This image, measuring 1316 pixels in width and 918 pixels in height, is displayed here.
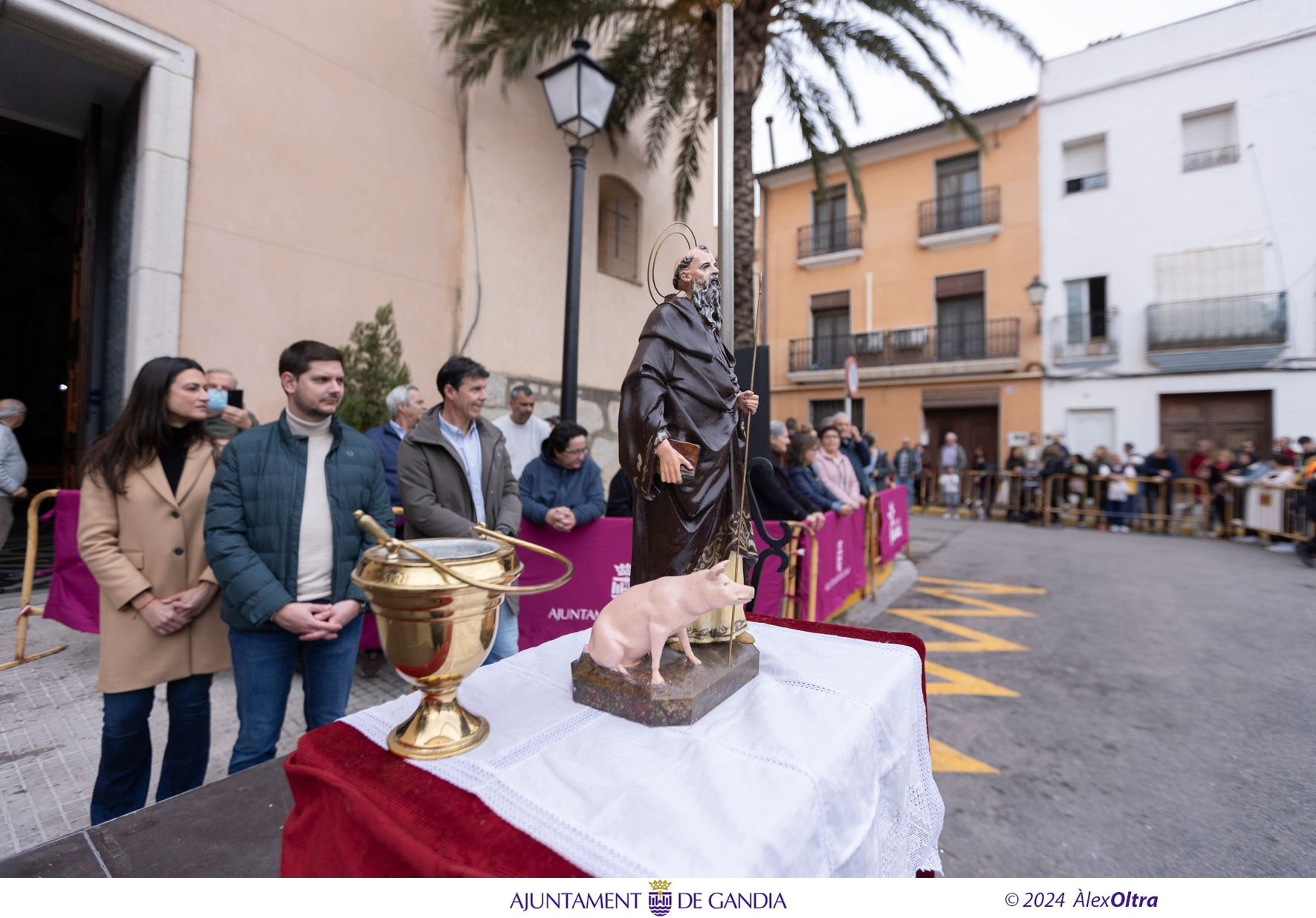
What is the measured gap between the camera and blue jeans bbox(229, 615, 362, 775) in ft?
6.98

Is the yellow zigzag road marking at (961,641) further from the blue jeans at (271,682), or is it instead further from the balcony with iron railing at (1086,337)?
the balcony with iron railing at (1086,337)

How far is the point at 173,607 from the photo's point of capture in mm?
2145

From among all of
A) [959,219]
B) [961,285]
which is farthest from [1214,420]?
[959,219]

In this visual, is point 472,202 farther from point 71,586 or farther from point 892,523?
point 892,523

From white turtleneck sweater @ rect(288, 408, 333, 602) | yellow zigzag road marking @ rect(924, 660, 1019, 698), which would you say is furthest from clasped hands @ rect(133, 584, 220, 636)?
yellow zigzag road marking @ rect(924, 660, 1019, 698)

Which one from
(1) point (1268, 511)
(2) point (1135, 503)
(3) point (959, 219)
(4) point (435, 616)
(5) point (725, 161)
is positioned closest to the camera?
(4) point (435, 616)

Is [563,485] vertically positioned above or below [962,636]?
above

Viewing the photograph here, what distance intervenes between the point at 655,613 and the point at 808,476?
4.36 m

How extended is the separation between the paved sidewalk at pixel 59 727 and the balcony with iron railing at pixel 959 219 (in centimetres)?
1924

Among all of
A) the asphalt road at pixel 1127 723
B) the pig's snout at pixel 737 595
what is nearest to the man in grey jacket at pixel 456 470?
the pig's snout at pixel 737 595

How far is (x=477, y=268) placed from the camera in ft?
22.4

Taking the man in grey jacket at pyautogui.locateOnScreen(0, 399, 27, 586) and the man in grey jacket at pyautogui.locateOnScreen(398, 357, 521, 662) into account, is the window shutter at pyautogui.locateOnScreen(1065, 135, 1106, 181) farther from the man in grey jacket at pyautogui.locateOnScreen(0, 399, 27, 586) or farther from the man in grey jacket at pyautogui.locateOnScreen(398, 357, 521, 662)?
the man in grey jacket at pyautogui.locateOnScreen(0, 399, 27, 586)

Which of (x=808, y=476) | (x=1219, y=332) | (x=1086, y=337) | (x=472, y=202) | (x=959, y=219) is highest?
(x=959, y=219)

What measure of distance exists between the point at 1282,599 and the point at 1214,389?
11.0 meters
